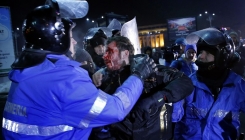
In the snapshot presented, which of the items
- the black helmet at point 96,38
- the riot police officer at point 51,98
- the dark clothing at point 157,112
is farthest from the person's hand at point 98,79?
the black helmet at point 96,38

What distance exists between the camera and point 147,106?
6.64ft

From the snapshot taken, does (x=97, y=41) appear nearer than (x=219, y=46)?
No

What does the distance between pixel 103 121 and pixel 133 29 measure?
1.62m

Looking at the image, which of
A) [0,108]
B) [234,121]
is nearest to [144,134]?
[234,121]

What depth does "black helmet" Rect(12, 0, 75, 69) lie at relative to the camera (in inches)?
73.4

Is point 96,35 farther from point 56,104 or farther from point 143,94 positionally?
point 56,104

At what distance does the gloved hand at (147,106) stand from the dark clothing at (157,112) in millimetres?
30

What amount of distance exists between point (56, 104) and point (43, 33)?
64 centimetres

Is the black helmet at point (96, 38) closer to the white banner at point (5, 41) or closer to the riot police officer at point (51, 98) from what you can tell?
the riot police officer at point (51, 98)

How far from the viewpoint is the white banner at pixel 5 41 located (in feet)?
A: 32.1

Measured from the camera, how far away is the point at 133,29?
3021 millimetres

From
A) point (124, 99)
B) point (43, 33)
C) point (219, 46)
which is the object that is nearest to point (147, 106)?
point (124, 99)

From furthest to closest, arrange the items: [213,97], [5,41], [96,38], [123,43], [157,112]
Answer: [5,41] → [96,38] → [123,43] → [213,97] → [157,112]

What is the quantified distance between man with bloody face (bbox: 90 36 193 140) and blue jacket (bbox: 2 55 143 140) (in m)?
0.43
